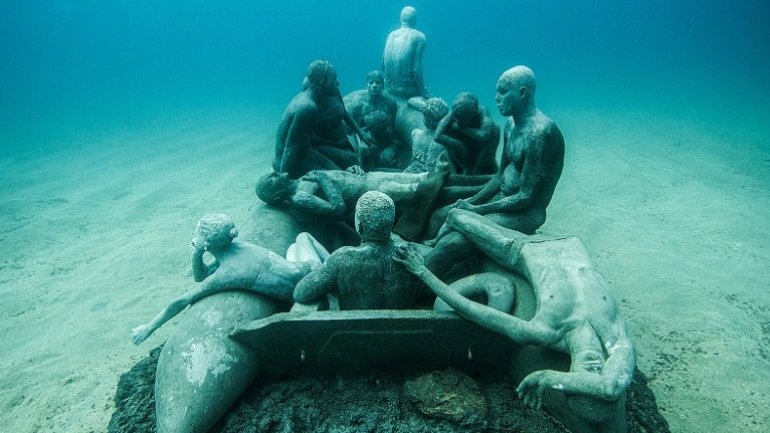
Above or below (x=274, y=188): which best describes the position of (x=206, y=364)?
below

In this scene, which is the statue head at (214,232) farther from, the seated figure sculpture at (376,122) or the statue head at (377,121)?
the statue head at (377,121)

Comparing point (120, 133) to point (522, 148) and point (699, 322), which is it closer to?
point (522, 148)

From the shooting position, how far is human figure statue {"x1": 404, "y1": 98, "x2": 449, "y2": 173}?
5484 millimetres

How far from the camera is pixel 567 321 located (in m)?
2.71

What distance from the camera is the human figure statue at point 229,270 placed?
10.9 feet

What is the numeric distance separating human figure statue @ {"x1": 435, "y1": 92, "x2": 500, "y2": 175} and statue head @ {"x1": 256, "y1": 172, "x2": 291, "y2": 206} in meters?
1.73

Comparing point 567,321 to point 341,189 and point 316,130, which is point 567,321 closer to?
point 341,189

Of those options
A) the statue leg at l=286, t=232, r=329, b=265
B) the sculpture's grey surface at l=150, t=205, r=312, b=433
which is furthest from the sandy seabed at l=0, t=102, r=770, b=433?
the statue leg at l=286, t=232, r=329, b=265

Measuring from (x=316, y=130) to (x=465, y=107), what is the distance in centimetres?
224

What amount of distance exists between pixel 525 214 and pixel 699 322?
2227 mm

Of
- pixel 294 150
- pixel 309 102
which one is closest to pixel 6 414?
pixel 294 150

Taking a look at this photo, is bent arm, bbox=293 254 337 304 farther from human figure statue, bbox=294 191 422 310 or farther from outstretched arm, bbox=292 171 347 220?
outstretched arm, bbox=292 171 347 220

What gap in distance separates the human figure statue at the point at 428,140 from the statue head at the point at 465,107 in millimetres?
686

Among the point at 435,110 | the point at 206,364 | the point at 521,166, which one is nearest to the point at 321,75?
the point at 435,110
